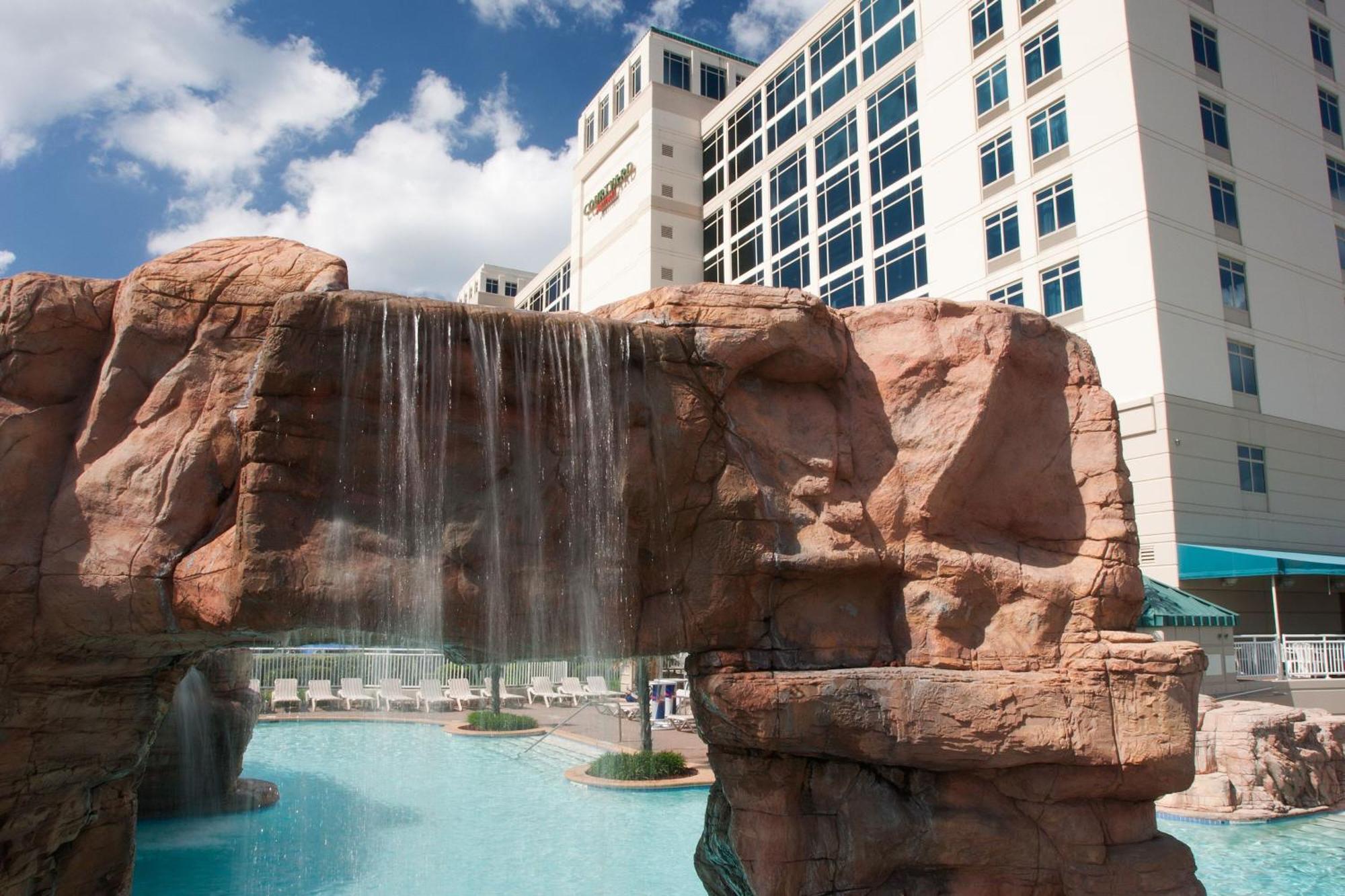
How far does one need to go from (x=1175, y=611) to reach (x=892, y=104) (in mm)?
22972

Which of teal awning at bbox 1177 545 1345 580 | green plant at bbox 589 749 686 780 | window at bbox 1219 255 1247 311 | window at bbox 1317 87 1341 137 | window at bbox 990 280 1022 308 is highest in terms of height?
window at bbox 1317 87 1341 137

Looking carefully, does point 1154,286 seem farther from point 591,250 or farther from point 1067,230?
point 591,250

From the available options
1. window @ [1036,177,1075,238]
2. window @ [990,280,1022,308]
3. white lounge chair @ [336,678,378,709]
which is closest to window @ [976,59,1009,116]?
window @ [1036,177,1075,238]

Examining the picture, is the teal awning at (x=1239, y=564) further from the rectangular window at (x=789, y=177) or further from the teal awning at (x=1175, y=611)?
the rectangular window at (x=789, y=177)

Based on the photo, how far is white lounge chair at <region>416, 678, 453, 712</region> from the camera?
25.5 m

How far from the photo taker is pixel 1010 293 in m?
28.9

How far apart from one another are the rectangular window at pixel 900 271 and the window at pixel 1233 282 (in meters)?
8.96

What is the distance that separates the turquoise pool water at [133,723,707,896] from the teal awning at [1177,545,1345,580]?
568 inches

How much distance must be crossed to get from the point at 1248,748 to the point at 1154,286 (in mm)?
13358

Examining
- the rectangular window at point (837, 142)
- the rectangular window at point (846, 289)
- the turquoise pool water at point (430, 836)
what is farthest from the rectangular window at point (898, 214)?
the turquoise pool water at point (430, 836)

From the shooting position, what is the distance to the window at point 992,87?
29.8 m

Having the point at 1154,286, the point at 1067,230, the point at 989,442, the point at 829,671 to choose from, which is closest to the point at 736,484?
the point at 829,671

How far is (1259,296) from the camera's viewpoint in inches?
1074

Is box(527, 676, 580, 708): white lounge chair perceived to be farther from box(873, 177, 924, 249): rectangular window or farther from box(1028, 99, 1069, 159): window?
box(1028, 99, 1069, 159): window
